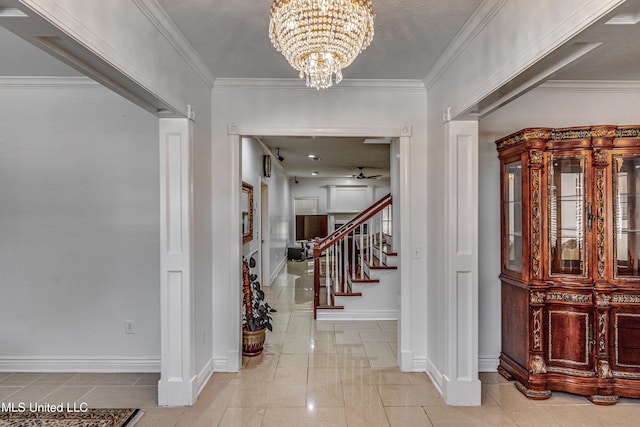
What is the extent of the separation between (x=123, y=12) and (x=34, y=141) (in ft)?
7.27

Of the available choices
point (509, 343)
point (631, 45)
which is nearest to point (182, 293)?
point (509, 343)

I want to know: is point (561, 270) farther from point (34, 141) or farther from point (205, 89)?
point (34, 141)

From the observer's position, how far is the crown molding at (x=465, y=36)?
2.09m

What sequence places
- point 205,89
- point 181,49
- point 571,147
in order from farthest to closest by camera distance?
point 205,89 < point 571,147 < point 181,49

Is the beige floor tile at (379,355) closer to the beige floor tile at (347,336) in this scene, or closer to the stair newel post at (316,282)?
the beige floor tile at (347,336)

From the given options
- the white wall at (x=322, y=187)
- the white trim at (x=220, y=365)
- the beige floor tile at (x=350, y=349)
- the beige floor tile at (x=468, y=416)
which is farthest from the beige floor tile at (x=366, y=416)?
the white wall at (x=322, y=187)

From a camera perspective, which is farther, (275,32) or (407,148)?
(407,148)

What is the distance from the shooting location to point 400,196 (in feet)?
11.2

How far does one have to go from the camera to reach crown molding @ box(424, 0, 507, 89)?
209 centimetres

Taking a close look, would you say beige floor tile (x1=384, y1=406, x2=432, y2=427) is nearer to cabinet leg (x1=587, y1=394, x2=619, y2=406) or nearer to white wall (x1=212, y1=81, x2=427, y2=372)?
white wall (x1=212, y1=81, x2=427, y2=372)

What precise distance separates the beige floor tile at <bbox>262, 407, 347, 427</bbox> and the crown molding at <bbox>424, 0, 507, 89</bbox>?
2.72m

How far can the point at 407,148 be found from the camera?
11.1ft

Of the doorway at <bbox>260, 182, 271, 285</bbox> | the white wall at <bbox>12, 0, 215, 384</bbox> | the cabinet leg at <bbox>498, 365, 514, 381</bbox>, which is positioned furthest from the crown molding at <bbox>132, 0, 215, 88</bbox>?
the doorway at <bbox>260, 182, 271, 285</bbox>

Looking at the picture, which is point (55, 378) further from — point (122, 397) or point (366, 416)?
point (366, 416)
